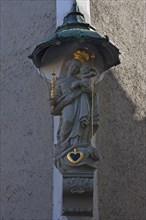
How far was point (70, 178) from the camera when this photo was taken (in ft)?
14.4

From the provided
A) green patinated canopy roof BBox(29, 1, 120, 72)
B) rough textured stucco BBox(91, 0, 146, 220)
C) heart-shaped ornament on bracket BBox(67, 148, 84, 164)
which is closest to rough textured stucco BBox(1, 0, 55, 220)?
rough textured stucco BBox(91, 0, 146, 220)

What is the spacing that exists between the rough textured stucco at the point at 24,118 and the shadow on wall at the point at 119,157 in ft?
1.82

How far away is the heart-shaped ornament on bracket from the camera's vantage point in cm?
439

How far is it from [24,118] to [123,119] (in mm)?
1111

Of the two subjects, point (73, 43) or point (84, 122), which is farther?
point (73, 43)

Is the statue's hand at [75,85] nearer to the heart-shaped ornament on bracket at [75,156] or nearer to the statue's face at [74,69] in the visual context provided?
the statue's face at [74,69]

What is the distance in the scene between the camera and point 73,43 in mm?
4746

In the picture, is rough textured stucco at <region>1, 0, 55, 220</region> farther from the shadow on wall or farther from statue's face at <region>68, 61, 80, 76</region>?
statue's face at <region>68, 61, 80, 76</region>

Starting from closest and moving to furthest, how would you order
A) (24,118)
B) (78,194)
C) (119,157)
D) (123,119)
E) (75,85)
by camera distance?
(78,194), (75,85), (24,118), (119,157), (123,119)

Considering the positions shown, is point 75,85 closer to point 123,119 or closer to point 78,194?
point 78,194

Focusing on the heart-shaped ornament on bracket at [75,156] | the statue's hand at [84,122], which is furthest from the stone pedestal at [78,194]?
the statue's hand at [84,122]

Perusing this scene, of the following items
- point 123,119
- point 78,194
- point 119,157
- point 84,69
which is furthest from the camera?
point 123,119

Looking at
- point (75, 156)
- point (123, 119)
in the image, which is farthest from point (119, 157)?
point (75, 156)

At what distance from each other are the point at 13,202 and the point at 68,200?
1130 millimetres
